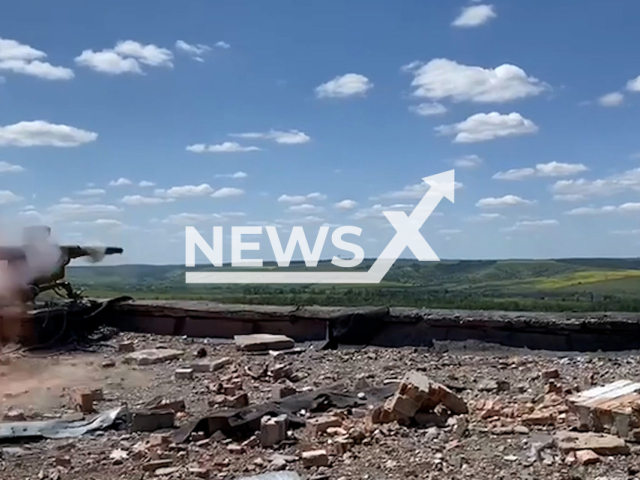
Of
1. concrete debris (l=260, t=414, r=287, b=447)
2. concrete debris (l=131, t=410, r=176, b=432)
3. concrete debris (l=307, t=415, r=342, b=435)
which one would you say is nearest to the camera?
concrete debris (l=260, t=414, r=287, b=447)

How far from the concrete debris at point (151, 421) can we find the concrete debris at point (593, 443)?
119 inches

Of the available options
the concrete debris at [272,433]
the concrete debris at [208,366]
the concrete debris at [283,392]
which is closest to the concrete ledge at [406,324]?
the concrete debris at [208,366]

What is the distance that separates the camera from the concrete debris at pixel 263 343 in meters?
10.3

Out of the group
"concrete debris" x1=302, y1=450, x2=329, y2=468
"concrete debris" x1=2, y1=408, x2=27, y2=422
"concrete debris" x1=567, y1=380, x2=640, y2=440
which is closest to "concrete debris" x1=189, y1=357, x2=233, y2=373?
"concrete debris" x1=2, y1=408, x2=27, y2=422

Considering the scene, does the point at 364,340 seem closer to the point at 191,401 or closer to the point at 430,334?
Answer: the point at 430,334

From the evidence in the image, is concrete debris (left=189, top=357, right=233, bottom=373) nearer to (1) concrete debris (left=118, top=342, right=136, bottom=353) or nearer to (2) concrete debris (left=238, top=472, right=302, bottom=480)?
(1) concrete debris (left=118, top=342, right=136, bottom=353)

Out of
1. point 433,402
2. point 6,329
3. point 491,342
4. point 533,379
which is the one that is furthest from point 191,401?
point 6,329

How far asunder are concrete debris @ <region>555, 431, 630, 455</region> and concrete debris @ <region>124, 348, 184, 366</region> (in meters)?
6.10

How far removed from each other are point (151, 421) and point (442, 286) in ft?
69.0

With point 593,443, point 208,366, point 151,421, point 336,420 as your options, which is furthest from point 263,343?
point 593,443

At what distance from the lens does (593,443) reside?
4871mm

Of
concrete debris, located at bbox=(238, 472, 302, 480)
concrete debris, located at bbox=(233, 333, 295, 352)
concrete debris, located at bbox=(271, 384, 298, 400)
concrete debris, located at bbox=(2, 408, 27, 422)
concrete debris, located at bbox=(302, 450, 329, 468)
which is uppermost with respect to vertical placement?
concrete debris, located at bbox=(233, 333, 295, 352)

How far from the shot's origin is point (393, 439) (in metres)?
5.46

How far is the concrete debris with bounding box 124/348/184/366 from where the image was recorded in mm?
9914
